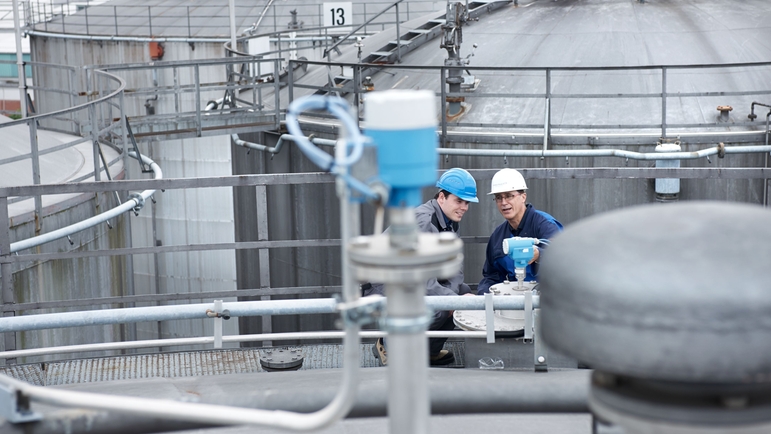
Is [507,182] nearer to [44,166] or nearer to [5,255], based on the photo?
[5,255]

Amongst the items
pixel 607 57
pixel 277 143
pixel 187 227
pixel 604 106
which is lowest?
pixel 187 227

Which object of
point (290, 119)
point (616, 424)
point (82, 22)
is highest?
point (82, 22)

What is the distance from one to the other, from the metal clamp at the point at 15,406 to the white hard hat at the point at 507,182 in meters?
3.96

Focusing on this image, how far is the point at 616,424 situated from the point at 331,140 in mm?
8783

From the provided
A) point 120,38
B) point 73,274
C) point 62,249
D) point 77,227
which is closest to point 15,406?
point 77,227

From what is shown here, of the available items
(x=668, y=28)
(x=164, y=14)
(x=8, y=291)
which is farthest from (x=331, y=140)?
(x=164, y=14)

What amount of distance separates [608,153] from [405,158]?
7.93m

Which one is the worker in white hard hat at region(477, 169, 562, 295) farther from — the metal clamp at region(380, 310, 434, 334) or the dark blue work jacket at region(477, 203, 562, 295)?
the metal clamp at region(380, 310, 434, 334)

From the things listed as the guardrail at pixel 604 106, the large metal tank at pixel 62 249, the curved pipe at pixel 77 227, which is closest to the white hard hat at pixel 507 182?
the curved pipe at pixel 77 227

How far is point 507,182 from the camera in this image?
5.62m

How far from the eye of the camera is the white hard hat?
5.61 meters

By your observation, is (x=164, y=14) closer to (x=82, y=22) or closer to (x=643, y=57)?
(x=82, y=22)

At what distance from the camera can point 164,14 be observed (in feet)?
85.9

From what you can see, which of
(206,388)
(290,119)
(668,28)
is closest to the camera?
(290,119)
